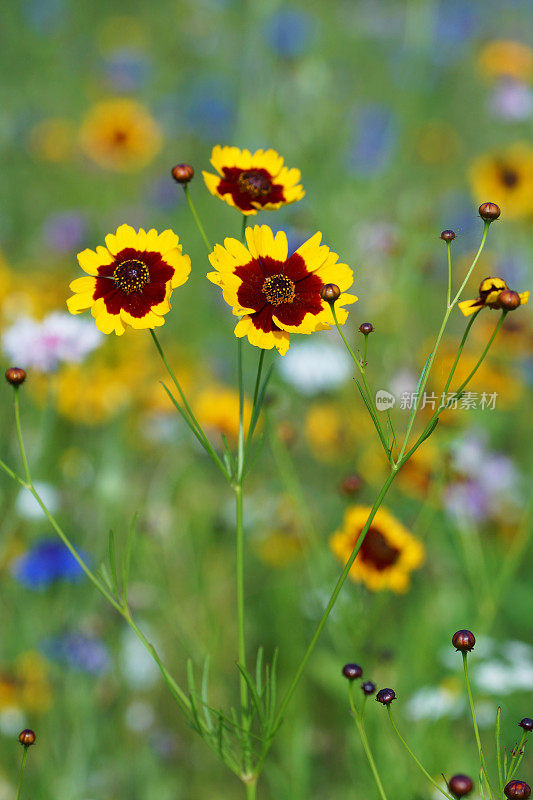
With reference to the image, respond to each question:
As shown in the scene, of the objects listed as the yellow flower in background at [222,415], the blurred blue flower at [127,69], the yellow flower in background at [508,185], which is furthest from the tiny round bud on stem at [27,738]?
the blurred blue flower at [127,69]

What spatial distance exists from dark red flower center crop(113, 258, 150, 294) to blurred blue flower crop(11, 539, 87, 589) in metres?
0.70

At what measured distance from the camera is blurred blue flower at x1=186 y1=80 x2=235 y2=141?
393 cm

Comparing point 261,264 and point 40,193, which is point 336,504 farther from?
point 40,193

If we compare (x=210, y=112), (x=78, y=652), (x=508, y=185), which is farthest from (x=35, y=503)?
(x=210, y=112)

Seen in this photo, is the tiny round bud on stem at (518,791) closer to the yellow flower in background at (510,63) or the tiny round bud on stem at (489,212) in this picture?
the tiny round bud on stem at (489,212)

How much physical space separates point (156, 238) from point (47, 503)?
0.85 metres

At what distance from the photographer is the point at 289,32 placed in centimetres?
366

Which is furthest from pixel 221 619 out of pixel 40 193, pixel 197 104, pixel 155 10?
pixel 155 10

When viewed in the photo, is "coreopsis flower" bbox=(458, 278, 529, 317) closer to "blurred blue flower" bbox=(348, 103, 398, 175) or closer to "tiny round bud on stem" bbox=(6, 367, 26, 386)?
"tiny round bud on stem" bbox=(6, 367, 26, 386)

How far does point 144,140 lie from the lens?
9.25 feet

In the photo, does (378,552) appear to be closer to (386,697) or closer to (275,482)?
(386,697)

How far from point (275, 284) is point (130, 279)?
5.6 inches

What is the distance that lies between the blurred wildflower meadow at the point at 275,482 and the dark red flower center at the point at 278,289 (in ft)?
0.68

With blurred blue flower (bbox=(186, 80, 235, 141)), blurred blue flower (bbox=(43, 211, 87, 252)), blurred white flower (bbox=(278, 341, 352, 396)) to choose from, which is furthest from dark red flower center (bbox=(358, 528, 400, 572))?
blurred blue flower (bbox=(186, 80, 235, 141))
